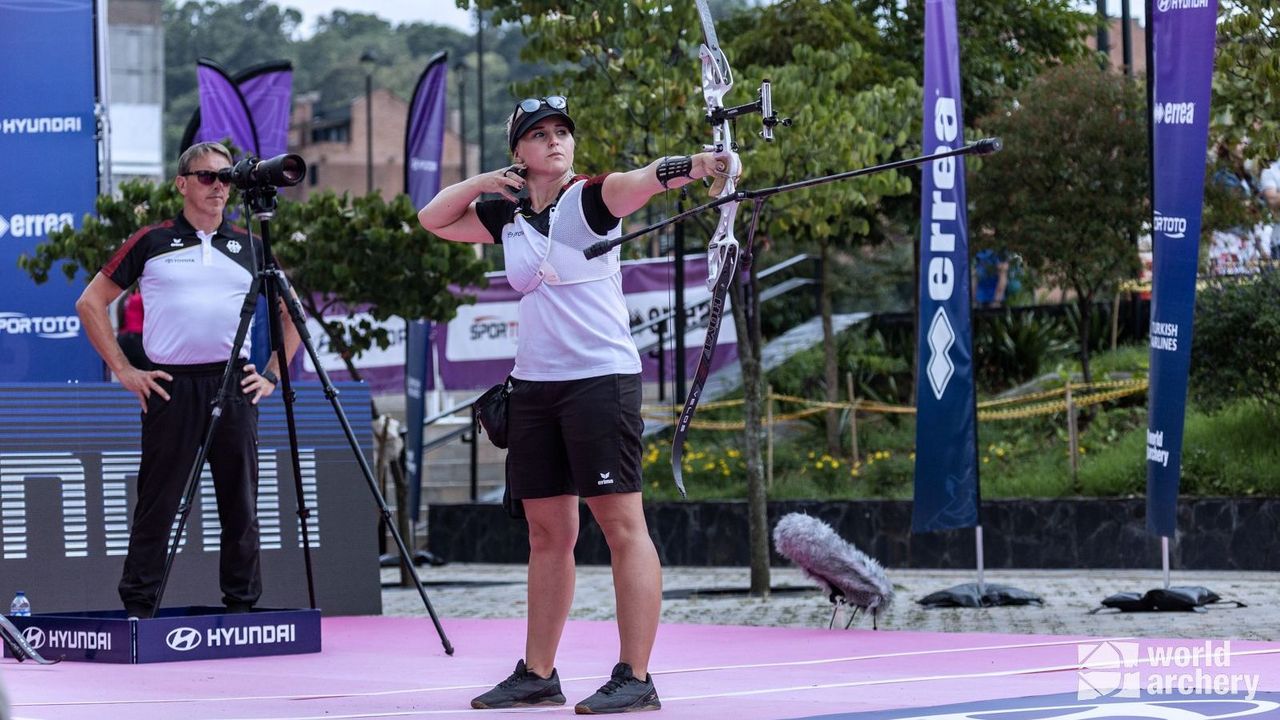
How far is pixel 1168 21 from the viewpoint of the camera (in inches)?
330

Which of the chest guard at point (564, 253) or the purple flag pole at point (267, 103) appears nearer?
the chest guard at point (564, 253)

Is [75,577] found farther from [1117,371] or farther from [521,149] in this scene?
[1117,371]

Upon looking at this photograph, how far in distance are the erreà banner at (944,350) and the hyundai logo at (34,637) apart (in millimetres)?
4964

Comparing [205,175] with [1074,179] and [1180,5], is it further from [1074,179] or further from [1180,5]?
[1074,179]

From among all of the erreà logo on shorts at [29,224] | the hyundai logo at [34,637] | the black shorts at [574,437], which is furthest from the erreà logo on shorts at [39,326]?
the black shorts at [574,437]

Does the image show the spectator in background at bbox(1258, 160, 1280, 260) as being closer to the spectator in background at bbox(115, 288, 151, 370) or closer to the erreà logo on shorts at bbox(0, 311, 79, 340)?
the spectator in background at bbox(115, 288, 151, 370)

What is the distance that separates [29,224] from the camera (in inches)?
447

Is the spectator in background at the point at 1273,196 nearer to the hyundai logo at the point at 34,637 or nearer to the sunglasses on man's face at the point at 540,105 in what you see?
the sunglasses on man's face at the point at 540,105

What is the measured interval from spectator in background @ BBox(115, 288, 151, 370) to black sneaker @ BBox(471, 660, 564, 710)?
17.6ft

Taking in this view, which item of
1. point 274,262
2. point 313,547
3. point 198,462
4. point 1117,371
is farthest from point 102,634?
point 1117,371

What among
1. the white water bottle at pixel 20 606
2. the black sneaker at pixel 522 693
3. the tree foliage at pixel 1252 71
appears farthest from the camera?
the tree foliage at pixel 1252 71

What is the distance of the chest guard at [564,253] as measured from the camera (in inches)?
201

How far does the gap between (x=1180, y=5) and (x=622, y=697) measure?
5.15 meters

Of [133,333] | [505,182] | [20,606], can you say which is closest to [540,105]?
[505,182]
